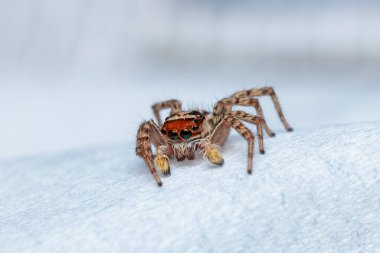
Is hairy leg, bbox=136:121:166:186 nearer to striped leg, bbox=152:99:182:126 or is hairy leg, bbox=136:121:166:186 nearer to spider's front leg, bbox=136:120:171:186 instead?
spider's front leg, bbox=136:120:171:186

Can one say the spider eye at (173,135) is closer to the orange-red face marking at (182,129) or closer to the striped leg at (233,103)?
the orange-red face marking at (182,129)

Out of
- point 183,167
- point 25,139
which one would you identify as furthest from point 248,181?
point 25,139

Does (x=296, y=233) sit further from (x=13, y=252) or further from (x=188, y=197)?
(x=13, y=252)

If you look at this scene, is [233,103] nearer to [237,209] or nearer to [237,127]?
[237,127]

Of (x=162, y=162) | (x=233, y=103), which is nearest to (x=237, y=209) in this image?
(x=162, y=162)

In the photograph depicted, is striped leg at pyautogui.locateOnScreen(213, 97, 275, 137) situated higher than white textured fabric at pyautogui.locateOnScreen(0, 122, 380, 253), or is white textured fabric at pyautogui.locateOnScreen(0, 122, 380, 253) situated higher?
striped leg at pyautogui.locateOnScreen(213, 97, 275, 137)

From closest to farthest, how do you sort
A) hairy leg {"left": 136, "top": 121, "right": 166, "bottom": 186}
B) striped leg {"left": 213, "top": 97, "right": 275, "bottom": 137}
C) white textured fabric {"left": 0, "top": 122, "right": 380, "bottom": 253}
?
white textured fabric {"left": 0, "top": 122, "right": 380, "bottom": 253}, hairy leg {"left": 136, "top": 121, "right": 166, "bottom": 186}, striped leg {"left": 213, "top": 97, "right": 275, "bottom": 137}

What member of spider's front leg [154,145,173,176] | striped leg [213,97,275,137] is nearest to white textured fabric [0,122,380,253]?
spider's front leg [154,145,173,176]

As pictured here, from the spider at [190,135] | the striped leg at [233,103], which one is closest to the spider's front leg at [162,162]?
the spider at [190,135]
